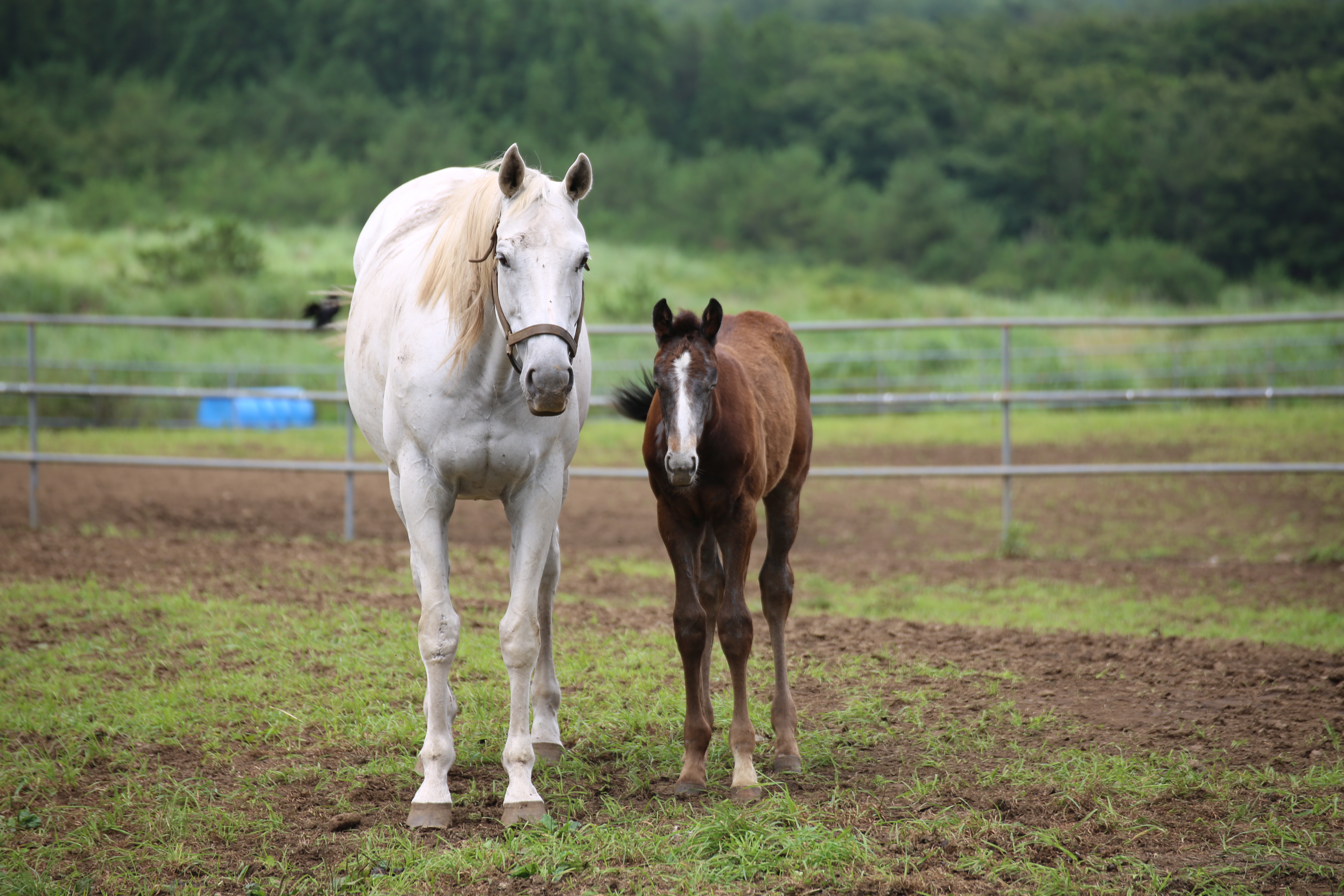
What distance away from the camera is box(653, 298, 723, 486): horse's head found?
3078 mm

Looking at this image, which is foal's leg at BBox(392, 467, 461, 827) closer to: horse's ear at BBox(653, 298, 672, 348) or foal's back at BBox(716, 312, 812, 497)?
horse's ear at BBox(653, 298, 672, 348)

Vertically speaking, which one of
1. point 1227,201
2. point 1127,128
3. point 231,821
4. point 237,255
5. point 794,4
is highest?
point 794,4

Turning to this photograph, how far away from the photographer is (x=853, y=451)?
1255 cm

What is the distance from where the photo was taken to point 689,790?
3.39 meters

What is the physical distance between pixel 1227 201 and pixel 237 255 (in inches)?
1241

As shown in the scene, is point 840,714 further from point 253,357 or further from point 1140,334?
point 1140,334

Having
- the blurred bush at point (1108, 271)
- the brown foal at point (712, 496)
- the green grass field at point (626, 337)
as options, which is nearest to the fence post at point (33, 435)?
the brown foal at point (712, 496)

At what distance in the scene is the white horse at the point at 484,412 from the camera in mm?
3074

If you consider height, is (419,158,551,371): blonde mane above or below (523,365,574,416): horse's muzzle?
above

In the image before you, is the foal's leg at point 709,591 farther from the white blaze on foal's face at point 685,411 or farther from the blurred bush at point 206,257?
the blurred bush at point 206,257

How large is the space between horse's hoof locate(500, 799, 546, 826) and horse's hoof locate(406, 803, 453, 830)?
16cm

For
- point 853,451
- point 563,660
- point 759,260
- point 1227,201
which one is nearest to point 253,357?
point 853,451

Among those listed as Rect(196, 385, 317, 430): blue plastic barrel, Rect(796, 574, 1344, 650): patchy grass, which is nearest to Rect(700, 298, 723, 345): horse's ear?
Rect(796, 574, 1344, 650): patchy grass

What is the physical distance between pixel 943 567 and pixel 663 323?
4.73m
